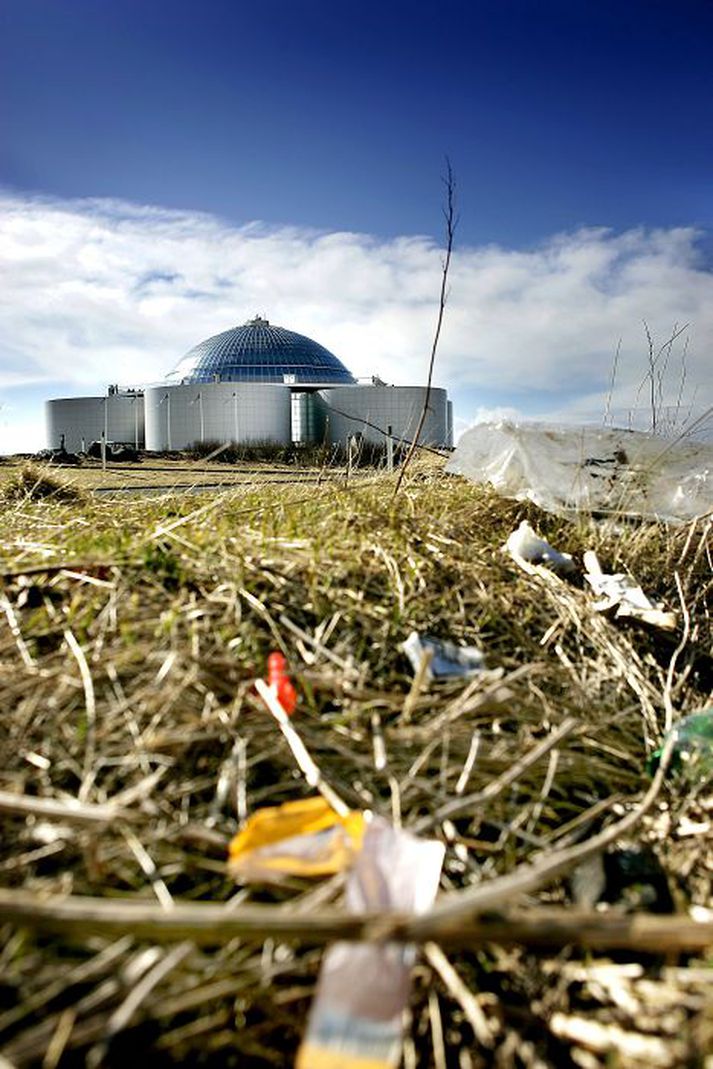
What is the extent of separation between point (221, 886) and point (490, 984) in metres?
0.46

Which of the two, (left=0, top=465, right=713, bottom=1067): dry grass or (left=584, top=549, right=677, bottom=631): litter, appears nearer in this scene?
(left=0, top=465, right=713, bottom=1067): dry grass

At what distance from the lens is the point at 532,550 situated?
2.55 meters

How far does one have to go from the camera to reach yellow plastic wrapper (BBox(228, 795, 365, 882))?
1.22 m

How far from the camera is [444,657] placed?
1.88 metres

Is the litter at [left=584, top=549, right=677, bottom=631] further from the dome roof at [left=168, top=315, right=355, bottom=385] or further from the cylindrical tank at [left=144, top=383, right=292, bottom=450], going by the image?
the dome roof at [left=168, top=315, right=355, bottom=385]

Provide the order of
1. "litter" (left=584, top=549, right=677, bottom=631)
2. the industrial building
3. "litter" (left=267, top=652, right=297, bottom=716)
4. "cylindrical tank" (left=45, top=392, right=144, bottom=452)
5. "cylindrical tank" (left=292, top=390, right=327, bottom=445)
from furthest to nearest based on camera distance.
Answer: "cylindrical tank" (left=45, top=392, right=144, bottom=452), "cylindrical tank" (left=292, top=390, right=327, bottom=445), the industrial building, "litter" (left=584, top=549, right=677, bottom=631), "litter" (left=267, top=652, right=297, bottom=716)

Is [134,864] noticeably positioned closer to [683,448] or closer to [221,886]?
[221,886]

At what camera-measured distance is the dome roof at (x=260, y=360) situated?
51.2 metres

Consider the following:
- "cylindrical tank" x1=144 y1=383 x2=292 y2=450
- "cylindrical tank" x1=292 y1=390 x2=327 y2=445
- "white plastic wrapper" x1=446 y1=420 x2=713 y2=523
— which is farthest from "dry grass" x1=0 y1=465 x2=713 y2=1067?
"cylindrical tank" x1=292 y1=390 x2=327 y2=445

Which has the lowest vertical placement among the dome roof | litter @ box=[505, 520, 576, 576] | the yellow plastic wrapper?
the yellow plastic wrapper

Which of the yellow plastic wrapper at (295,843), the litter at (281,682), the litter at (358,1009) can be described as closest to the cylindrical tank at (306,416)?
the litter at (281,682)

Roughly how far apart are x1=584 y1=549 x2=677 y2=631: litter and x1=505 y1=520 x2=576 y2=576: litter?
0.26 ft

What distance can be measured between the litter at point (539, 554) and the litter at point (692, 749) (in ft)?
2.63

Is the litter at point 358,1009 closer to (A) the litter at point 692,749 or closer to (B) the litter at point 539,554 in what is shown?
(A) the litter at point 692,749
